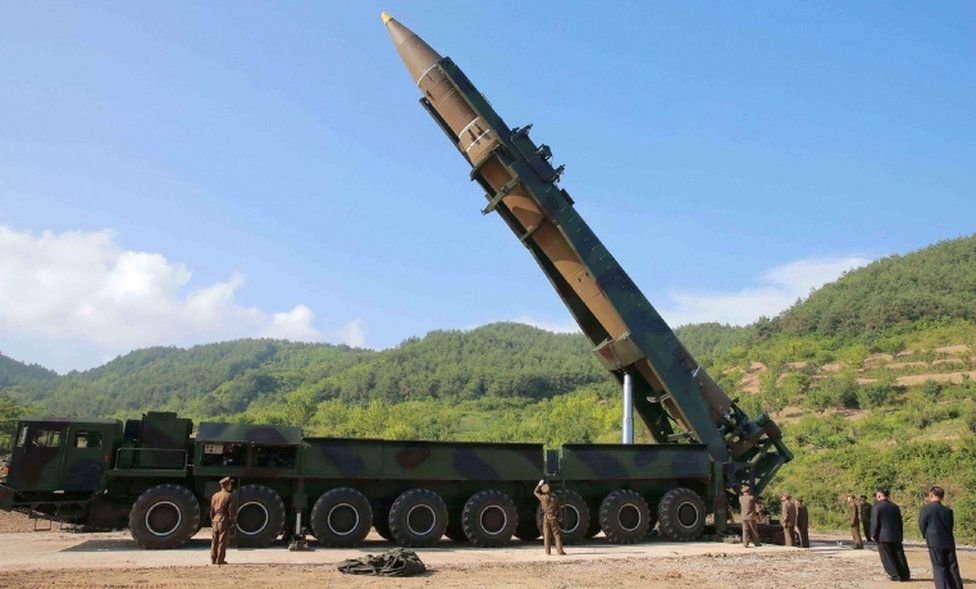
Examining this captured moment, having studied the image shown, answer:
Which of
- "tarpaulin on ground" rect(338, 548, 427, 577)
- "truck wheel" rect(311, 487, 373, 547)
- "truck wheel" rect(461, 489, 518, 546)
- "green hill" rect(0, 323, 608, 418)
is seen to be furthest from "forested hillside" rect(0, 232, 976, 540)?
"tarpaulin on ground" rect(338, 548, 427, 577)

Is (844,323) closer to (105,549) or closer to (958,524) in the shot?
(958,524)

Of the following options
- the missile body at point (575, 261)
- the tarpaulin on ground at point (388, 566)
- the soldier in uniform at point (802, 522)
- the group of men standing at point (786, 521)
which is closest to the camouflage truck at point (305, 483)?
the group of men standing at point (786, 521)

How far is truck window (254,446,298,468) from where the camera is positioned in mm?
11109

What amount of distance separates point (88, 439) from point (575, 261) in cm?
775

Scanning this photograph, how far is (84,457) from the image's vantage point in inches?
418

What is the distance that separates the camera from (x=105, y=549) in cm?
1027

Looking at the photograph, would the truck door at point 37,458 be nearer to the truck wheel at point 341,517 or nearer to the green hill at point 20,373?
the truck wheel at point 341,517

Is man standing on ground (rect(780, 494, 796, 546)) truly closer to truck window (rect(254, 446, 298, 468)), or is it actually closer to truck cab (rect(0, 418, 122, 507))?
truck window (rect(254, 446, 298, 468))

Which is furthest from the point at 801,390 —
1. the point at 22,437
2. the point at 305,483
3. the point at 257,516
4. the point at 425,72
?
the point at 22,437

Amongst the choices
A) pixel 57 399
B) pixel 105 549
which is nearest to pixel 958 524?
pixel 105 549

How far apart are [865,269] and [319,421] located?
4883 cm

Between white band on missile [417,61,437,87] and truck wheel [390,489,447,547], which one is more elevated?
white band on missile [417,61,437,87]

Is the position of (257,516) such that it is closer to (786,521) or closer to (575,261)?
(575,261)

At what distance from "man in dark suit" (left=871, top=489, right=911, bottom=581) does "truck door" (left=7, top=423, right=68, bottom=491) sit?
1010 cm
